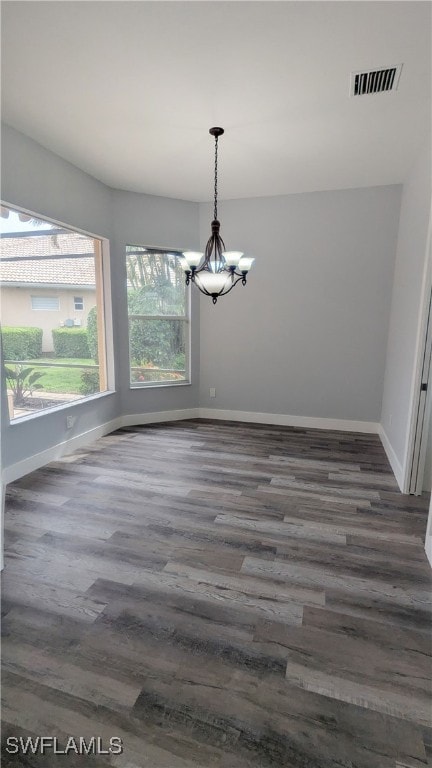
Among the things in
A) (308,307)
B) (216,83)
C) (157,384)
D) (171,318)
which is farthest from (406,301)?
(157,384)

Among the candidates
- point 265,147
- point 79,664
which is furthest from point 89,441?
point 265,147

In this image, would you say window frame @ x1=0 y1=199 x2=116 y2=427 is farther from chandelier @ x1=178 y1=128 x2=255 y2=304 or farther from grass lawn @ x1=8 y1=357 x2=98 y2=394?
chandelier @ x1=178 y1=128 x2=255 y2=304

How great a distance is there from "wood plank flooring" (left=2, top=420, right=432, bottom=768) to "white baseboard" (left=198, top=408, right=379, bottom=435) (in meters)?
1.47

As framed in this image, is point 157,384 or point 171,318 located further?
point 157,384

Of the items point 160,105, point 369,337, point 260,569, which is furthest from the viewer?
point 369,337

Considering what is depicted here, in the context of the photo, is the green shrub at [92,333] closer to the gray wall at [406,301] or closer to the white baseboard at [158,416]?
the white baseboard at [158,416]

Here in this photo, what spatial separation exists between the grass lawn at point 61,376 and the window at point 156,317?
761mm

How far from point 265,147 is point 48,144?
1886 millimetres

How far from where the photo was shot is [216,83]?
227 cm

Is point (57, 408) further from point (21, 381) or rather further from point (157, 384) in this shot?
point (157, 384)

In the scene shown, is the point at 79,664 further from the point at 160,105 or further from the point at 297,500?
the point at 160,105

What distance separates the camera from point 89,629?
1659 mm

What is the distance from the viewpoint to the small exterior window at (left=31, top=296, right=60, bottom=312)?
336 cm

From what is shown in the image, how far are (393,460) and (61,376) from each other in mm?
3470
